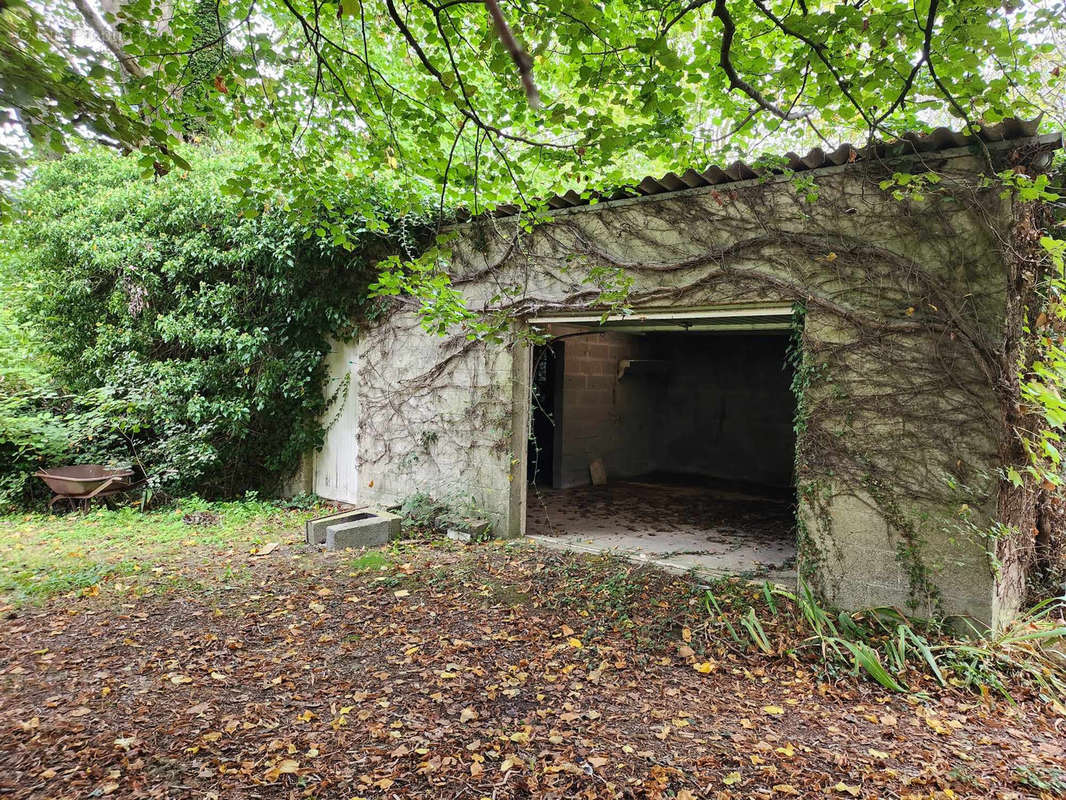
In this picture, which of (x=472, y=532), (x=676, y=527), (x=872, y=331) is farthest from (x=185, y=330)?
(x=872, y=331)

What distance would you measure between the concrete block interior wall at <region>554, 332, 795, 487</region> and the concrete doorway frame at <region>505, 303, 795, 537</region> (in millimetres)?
2743

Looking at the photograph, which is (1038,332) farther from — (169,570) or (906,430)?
(169,570)

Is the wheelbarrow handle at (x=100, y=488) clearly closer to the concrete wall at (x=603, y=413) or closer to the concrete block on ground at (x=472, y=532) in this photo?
the concrete block on ground at (x=472, y=532)

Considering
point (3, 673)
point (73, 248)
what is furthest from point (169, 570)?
point (73, 248)

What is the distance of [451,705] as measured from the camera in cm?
283

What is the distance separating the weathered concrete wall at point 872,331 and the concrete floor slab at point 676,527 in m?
0.96

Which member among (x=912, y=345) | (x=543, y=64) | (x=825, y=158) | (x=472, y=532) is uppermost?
(x=543, y=64)

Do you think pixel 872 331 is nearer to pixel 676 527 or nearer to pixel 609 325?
pixel 609 325

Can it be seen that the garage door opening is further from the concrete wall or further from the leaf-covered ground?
the leaf-covered ground

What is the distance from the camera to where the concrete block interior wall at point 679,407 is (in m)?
8.70

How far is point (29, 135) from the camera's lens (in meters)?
2.48

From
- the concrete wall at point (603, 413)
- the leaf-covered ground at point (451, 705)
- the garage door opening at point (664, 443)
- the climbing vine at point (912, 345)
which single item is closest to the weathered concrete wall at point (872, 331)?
the climbing vine at point (912, 345)

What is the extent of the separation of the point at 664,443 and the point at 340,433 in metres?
5.88

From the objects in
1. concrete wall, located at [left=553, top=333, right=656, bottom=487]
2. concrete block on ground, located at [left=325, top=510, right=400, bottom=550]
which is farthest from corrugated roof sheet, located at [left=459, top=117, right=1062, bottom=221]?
concrete wall, located at [left=553, top=333, right=656, bottom=487]
